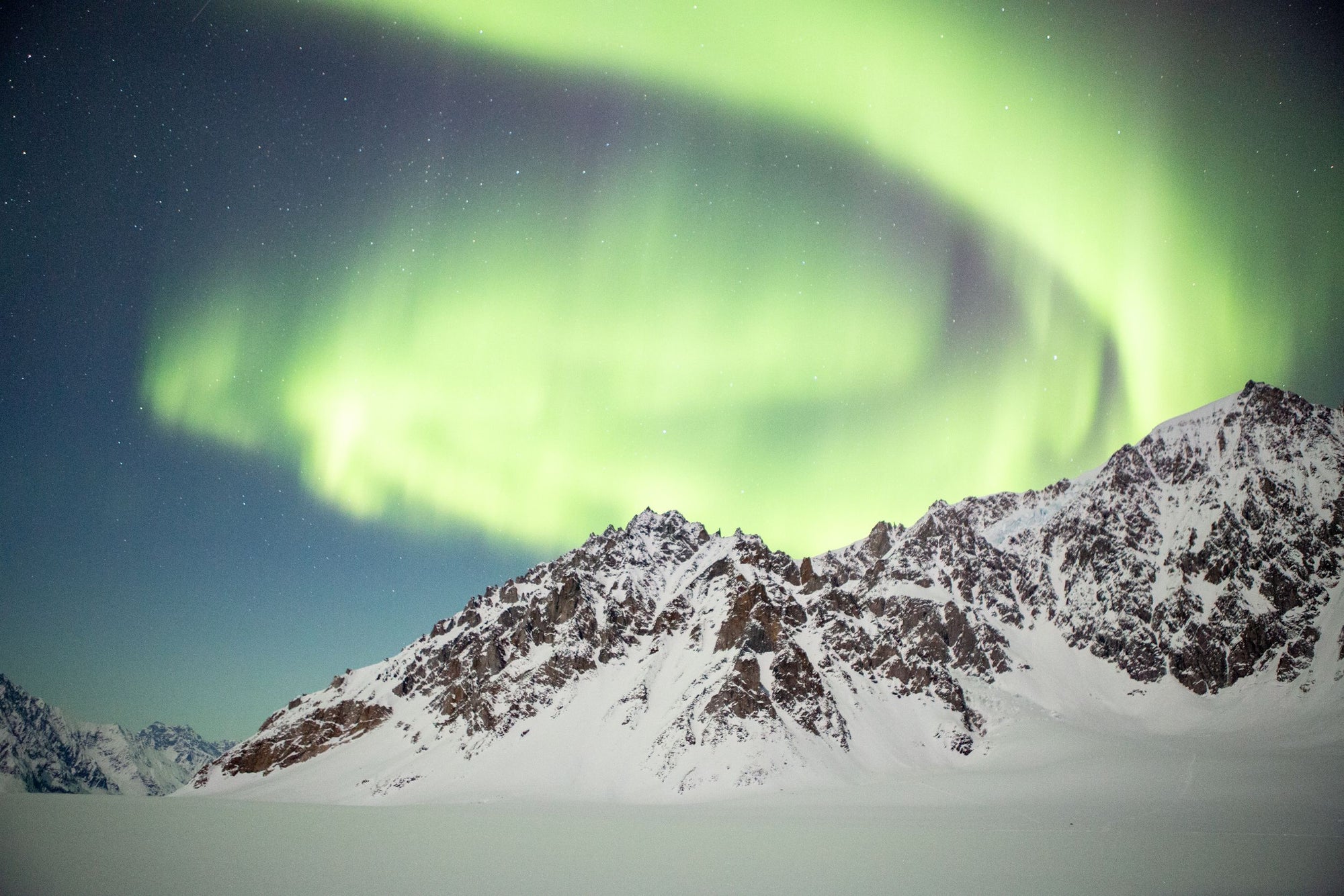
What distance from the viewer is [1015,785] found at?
13050cm

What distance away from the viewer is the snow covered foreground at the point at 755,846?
34125 millimetres

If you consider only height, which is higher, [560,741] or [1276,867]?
[1276,867]

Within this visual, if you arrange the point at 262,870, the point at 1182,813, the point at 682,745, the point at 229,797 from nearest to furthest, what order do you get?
1. the point at 262,870
2. the point at 1182,813
3. the point at 682,745
4. the point at 229,797

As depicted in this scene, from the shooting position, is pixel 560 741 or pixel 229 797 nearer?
pixel 560 741

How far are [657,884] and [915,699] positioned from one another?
170 meters

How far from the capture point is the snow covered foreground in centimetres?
3412

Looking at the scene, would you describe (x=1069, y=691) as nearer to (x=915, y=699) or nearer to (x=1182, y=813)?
(x=915, y=699)

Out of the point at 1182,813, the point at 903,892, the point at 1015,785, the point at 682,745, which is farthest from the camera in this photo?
the point at 682,745

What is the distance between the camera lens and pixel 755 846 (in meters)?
53.8

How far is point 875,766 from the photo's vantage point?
155 meters

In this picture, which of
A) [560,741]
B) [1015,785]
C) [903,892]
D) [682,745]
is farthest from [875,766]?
[903,892]

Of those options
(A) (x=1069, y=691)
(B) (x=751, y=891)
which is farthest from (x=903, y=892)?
(A) (x=1069, y=691)

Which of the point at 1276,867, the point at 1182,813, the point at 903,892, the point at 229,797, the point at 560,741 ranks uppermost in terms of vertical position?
the point at 903,892

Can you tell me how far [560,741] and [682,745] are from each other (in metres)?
37.1
